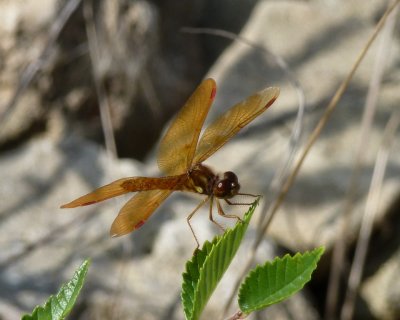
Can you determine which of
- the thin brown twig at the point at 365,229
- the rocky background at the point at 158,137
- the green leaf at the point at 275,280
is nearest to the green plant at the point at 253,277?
the green leaf at the point at 275,280

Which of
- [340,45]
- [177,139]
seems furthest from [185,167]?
[340,45]

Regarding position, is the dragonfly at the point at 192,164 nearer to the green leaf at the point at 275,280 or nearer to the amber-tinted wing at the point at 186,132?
the amber-tinted wing at the point at 186,132

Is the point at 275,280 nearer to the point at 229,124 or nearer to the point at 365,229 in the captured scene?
the point at 229,124

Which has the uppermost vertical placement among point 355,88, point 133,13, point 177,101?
point 133,13

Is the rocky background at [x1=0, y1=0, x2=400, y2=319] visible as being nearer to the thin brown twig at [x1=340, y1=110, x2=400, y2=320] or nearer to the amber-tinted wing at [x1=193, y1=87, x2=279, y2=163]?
the thin brown twig at [x1=340, y1=110, x2=400, y2=320]

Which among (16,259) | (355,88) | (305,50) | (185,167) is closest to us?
(185,167)

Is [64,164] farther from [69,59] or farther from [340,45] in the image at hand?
[340,45]
